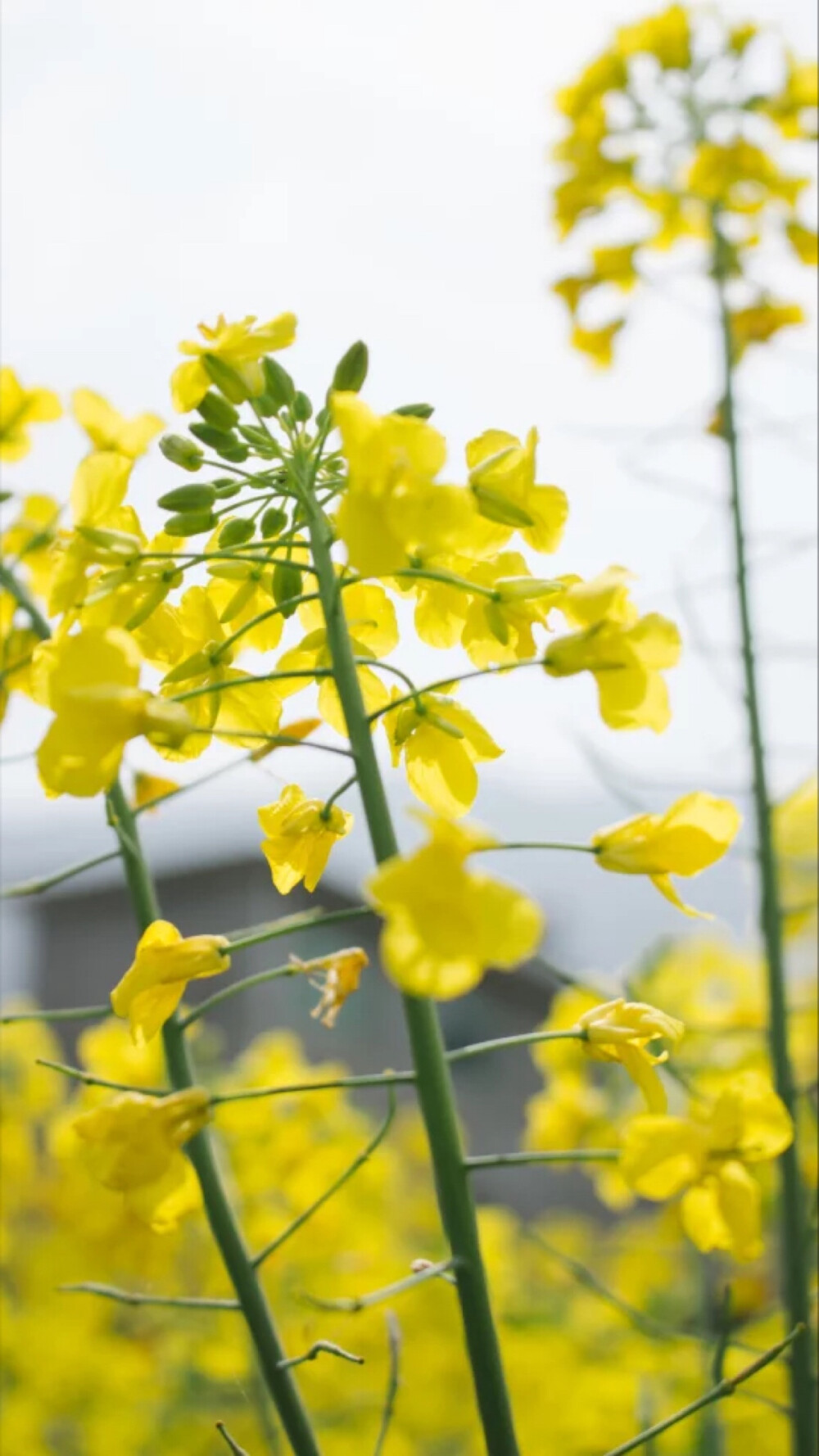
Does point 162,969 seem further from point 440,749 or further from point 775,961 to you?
point 775,961

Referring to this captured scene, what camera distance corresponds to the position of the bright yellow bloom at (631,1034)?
639 mm

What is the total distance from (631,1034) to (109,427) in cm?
51

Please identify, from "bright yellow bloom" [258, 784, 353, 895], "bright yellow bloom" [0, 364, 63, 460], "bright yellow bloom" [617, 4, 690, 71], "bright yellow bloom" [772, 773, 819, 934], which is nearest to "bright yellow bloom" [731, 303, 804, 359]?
"bright yellow bloom" [617, 4, 690, 71]

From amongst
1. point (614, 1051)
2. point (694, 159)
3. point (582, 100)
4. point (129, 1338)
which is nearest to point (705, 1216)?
point (614, 1051)

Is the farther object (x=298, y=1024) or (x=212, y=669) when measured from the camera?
(x=298, y=1024)

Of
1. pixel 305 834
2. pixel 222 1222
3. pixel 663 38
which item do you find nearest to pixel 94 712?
pixel 305 834

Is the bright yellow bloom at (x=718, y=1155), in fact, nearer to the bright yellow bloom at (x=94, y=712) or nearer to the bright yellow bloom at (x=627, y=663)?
the bright yellow bloom at (x=627, y=663)

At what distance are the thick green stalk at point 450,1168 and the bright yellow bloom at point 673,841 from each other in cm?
12

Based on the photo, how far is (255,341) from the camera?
2.22ft

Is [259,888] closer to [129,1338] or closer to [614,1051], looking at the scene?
[129,1338]

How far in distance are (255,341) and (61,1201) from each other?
1827 millimetres

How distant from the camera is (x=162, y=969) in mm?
639

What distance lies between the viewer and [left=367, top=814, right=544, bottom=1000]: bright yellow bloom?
0.45 m

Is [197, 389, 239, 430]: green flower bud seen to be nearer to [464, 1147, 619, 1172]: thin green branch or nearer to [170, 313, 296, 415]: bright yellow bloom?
[170, 313, 296, 415]: bright yellow bloom
